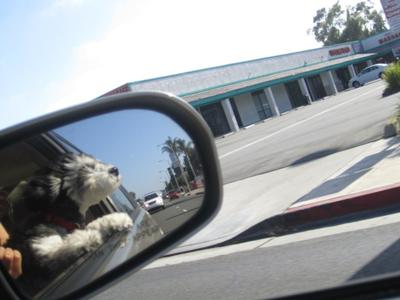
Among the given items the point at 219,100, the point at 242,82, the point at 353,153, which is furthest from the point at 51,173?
the point at 242,82

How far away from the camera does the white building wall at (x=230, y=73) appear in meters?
40.7

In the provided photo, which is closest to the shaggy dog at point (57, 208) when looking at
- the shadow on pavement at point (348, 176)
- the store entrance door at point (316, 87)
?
the shadow on pavement at point (348, 176)

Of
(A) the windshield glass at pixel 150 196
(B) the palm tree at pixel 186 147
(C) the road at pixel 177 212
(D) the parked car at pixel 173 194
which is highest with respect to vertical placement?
(B) the palm tree at pixel 186 147

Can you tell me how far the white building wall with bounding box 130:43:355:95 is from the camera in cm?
4072

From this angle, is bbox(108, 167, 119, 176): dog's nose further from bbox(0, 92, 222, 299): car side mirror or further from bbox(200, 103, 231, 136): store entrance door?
bbox(200, 103, 231, 136): store entrance door

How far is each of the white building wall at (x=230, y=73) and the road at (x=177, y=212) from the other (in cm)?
3106

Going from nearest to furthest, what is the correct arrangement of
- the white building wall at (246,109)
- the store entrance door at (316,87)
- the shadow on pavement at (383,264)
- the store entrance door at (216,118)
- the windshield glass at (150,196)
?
the windshield glass at (150,196), the shadow on pavement at (383,264), the store entrance door at (216,118), the white building wall at (246,109), the store entrance door at (316,87)

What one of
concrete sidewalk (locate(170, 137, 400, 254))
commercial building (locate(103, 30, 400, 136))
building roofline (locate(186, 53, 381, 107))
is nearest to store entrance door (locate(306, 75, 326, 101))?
commercial building (locate(103, 30, 400, 136))

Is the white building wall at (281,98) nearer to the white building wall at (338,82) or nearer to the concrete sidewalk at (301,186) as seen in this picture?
the white building wall at (338,82)

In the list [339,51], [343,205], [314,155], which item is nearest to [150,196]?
[343,205]

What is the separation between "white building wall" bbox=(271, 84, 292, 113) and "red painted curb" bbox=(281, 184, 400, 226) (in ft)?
143

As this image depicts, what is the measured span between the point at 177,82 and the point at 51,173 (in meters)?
40.9

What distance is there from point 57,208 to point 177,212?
47 cm

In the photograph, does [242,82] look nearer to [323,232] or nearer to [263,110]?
[263,110]
